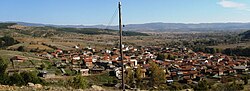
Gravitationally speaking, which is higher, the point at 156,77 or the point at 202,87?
the point at 202,87

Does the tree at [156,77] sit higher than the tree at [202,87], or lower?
lower

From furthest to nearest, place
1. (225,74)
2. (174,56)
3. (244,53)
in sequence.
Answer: (244,53) → (174,56) → (225,74)

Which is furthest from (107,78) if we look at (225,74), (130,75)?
(225,74)

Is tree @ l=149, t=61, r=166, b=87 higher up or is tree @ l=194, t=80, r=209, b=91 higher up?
tree @ l=194, t=80, r=209, b=91

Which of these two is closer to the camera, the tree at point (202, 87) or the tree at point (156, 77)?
the tree at point (202, 87)

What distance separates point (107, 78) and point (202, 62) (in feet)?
85.4

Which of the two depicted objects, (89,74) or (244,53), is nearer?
(89,74)

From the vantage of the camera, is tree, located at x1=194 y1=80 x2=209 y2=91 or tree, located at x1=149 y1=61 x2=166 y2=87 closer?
tree, located at x1=194 y1=80 x2=209 y2=91

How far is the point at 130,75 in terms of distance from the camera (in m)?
40.7

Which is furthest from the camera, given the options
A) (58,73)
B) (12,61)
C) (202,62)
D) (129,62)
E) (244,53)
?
(244,53)

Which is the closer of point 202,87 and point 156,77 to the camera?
point 202,87

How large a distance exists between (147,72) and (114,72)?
539 centimetres

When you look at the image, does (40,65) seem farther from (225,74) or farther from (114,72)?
(225,74)

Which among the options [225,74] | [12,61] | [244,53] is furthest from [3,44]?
[244,53]
